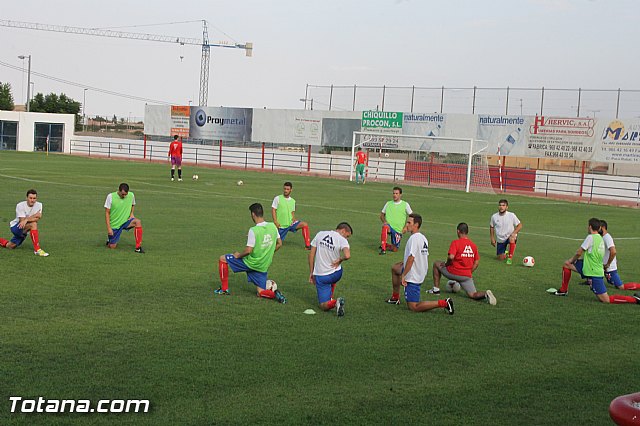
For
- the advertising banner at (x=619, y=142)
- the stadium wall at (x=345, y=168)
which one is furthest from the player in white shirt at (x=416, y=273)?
the advertising banner at (x=619, y=142)

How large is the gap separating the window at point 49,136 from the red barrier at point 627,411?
72237mm

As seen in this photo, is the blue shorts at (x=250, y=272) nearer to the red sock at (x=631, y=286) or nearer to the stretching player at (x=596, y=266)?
the stretching player at (x=596, y=266)

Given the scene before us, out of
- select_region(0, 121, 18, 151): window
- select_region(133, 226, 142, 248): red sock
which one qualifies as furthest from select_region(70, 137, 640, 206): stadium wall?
select_region(133, 226, 142, 248): red sock

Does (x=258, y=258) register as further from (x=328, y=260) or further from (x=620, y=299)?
(x=620, y=299)

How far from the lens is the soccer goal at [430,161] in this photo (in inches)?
1855

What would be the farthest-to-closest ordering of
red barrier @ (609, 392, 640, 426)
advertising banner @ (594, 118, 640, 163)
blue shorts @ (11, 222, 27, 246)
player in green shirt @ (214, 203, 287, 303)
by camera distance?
advertising banner @ (594, 118, 640, 163), blue shorts @ (11, 222, 27, 246), player in green shirt @ (214, 203, 287, 303), red barrier @ (609, 392, 640, 426)

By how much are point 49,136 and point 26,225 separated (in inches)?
2289

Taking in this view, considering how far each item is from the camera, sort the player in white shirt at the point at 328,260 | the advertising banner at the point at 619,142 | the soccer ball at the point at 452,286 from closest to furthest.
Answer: the player in white shirt at the point at 328,260, the soccer ball at the point at 452,286, the advertising banner at the point at 619,142

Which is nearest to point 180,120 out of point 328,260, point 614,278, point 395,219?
point 395,219

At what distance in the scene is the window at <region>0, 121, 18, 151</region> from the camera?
6969 cm

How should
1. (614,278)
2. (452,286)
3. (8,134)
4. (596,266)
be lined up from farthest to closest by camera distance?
(8,134) < (614,278) < (452,286) < (596,266)

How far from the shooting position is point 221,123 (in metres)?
62.9

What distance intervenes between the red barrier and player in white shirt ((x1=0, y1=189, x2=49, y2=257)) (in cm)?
1418

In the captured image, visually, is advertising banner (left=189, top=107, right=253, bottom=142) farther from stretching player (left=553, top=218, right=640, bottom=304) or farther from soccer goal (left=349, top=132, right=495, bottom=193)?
stretching player (left=553, top=218, right=640, bottom=304)
